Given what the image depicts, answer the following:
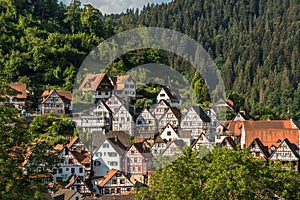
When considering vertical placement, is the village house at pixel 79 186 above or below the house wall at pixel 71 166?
below

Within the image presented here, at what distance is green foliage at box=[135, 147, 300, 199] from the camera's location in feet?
49.2

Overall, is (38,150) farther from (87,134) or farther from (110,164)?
(87,134)

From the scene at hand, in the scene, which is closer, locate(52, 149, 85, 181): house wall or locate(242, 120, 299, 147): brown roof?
locate(52, 149, 85, 181): house wall

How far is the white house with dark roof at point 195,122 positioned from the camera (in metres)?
38.3

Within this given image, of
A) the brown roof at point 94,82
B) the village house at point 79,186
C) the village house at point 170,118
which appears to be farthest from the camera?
the brown roof at point 94,82

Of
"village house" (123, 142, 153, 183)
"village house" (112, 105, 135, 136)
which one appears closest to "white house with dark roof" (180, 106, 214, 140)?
"village house" (112, 105, 135, 136)

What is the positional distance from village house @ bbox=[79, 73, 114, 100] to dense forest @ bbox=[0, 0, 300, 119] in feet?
16.5

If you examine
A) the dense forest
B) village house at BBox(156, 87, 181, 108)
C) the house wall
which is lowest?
the house wall

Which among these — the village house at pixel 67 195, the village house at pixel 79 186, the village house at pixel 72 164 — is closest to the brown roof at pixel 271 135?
the village house at pixel 72 164

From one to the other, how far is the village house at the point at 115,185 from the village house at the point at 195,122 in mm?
6879

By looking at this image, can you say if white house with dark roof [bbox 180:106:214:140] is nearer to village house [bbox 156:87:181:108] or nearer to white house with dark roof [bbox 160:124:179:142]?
white house with dark roof [bbox 160:124:179:142]

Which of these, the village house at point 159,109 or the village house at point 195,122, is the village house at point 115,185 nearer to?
the village house at point 195,122

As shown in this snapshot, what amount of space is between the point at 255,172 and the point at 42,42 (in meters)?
42.9

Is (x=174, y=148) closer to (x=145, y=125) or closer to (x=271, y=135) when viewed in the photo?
(x=145, y=125)
